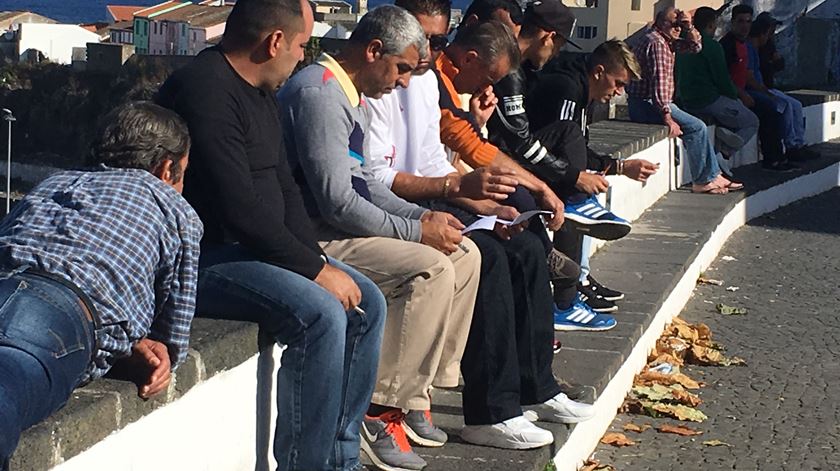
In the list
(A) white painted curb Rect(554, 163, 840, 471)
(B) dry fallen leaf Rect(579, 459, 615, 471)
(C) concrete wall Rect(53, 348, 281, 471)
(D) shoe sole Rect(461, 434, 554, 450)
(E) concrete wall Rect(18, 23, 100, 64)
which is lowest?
(E) concrete wall Rect(18, 23, 100, 64)

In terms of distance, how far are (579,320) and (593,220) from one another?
0.44 metres

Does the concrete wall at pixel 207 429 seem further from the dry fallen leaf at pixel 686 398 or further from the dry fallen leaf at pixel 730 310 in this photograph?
the dry fallen leaf at pixel 730 310

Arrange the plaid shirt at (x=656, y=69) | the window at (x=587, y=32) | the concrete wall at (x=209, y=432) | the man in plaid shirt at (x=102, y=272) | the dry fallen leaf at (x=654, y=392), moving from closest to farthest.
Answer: the man in plaid shirt at (x=102, y=272) → the concrete wall at (x=209, y=432) → the dry fallen leaf at (x=654, y=392) → the plaid shirt at (x=656, y=69) → the window at (x=587, y=32)

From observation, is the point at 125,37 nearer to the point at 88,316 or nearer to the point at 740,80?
the point at 740,80

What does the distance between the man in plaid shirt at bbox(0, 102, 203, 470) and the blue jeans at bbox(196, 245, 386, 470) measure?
391mm

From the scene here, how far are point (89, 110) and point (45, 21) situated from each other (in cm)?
3329

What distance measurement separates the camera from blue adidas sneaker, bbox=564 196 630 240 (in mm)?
6430

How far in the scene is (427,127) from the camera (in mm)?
5125

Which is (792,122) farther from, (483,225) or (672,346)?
(483,225)

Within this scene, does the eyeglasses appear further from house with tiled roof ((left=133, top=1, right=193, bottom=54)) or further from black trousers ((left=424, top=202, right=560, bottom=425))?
house with tiled roof ((left=133, top=1, right=193, bottom=54))

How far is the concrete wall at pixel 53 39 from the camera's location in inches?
4016

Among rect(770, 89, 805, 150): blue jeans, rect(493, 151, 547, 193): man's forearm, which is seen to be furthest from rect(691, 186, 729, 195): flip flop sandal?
rect(493, 151, 547, 193): man's forearm

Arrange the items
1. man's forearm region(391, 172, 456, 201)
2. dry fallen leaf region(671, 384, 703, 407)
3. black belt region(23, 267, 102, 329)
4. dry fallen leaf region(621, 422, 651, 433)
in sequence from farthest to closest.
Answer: dry fallen leaf region(671, 384, 703, 407)
dry fallen leaf region(621, 422, 651, 433)
man's forearm region(391, 172, 456, 201)
black belt region(23, 267, 102, 329)

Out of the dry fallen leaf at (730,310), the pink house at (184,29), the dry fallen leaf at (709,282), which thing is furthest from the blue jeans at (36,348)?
the pink house at (184,29)
